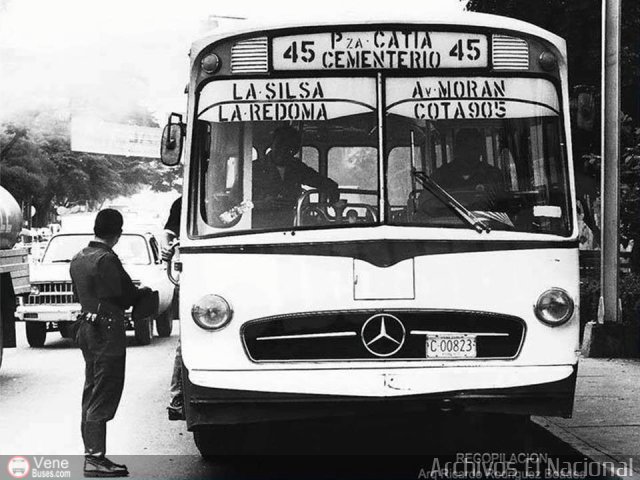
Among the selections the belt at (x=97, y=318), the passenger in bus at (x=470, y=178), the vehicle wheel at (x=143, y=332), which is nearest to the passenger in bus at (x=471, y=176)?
the passenger in bus at (x=470, y=178)

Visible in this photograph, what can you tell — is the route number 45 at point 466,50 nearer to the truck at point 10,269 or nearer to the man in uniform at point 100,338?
the man in uniform at point 100,338

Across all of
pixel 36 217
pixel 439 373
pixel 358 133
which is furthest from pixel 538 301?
pixel 36 217

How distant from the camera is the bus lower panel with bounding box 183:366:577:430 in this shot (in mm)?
6867

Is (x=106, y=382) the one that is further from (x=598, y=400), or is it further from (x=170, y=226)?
(x=598, y=400)

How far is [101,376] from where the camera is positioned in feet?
24.1

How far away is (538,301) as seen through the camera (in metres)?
7.05

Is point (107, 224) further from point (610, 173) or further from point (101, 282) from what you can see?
point (610, 173)

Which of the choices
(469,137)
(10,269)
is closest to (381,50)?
(469,137)

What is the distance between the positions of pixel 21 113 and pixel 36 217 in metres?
15.9

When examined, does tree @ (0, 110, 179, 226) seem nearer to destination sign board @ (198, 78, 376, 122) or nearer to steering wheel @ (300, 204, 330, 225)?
destination sign board @ (198, 78, 376, 122)

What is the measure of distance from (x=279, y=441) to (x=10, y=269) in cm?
440

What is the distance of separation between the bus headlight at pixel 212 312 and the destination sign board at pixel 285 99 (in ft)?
3.71

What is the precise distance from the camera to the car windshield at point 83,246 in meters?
18.3

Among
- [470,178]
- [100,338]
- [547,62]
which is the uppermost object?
[547,62]
